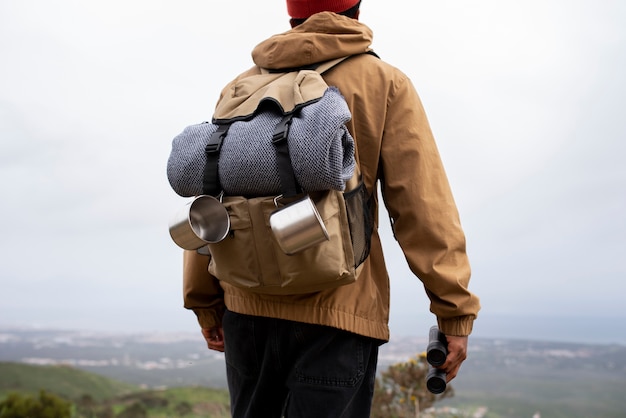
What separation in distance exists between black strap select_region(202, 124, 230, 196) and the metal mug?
9.9 inches

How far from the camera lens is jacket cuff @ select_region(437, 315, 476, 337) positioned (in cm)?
204

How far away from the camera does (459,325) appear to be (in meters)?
2.04

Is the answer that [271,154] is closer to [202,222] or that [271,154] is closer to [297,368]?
[202,222]

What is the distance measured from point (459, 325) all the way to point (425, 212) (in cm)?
40

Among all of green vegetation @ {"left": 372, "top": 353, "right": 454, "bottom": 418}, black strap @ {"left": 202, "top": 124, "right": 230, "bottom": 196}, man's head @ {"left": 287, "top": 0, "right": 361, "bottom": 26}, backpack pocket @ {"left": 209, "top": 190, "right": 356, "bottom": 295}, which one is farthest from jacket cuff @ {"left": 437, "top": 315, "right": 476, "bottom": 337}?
green vegetation @ {"left": 372, "top": 353, "right": 454, "bottom": 418}

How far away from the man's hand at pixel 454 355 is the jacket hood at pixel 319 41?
103 centimetres

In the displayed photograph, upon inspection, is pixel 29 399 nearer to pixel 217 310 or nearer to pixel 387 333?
pixel 217 310

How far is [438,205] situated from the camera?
201 centimetres

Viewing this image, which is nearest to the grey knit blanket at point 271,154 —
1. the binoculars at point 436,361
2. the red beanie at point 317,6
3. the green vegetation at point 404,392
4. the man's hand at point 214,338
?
the red beanie at point 317,6

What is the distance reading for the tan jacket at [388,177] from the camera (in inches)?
78.2

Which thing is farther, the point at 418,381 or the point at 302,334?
the point at 418,381

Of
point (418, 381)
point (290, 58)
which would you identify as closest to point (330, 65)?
point (290, 58)

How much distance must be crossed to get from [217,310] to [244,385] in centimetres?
45

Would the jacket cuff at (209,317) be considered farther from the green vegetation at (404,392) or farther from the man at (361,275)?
the green vegetation at (404,392)
